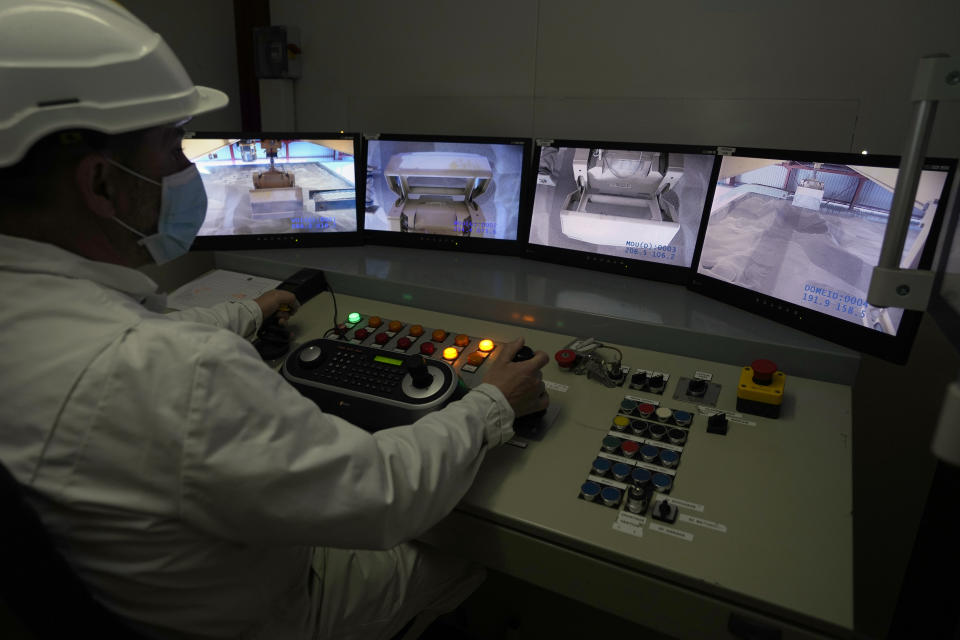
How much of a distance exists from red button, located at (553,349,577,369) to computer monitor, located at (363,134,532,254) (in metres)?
0.60

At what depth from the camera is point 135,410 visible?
639mm

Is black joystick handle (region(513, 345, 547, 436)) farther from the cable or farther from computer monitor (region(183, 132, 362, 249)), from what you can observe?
computer monitor (region(183, 132, 362, 249))

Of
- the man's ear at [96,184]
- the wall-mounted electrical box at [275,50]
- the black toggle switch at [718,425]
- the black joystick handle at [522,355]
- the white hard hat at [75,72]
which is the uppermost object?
the wall-mounted electrical box at [275,50]

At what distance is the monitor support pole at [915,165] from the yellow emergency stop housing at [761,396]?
0.30m

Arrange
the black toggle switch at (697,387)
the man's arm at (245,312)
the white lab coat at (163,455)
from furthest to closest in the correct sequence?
the man's arm at (245,312) < the black toggle switch at (697,387) < the white lab coat at (163,455)

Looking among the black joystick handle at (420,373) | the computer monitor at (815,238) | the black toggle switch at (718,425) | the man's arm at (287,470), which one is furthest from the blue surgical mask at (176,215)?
the computer monitor at (815,238)

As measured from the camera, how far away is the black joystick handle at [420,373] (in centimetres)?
107

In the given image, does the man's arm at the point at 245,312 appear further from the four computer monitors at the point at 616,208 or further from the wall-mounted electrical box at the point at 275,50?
the wall-mounted electrical box at the point at 275,50

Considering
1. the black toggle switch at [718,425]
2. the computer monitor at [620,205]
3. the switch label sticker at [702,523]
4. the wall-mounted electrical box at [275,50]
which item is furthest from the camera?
the wall-mounted electrical box at [275,50]

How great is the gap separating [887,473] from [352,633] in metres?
1.39

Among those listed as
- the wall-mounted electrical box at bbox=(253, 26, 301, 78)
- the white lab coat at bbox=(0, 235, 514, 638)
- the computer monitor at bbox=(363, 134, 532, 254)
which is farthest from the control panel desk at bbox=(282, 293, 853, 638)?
the wall-mounted electrical box at bbox=(253, 26, 301, 78)

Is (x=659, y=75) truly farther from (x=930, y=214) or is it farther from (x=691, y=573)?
(x=691, y=573)

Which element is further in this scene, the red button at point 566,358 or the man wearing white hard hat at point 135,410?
the red button at point 566,358

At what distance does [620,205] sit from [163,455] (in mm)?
1292
